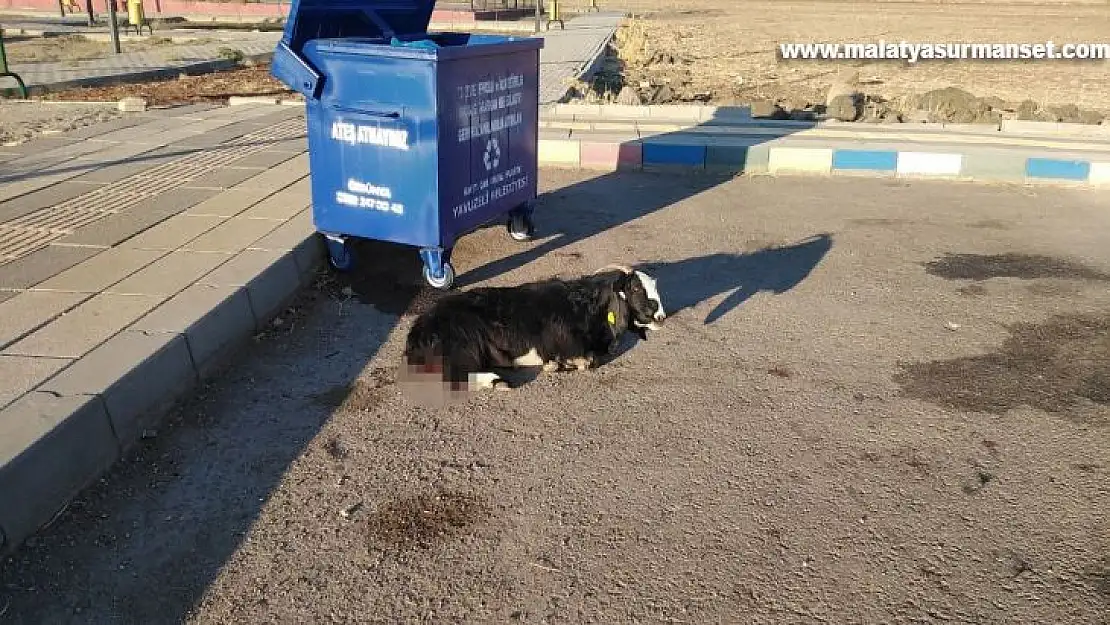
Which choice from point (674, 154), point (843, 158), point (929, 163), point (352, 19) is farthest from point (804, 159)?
point (352, 19)

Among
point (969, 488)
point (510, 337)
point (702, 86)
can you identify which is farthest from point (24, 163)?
point (702, 86)

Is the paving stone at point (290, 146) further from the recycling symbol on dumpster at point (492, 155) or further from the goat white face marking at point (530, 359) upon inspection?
the goat white face marking at point (530, 359)

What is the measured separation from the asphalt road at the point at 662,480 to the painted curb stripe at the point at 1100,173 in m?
3.27

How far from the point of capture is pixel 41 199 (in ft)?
23.2

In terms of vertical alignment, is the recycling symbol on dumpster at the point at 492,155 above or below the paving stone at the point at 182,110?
above

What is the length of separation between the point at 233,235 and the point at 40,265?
3.88 ft

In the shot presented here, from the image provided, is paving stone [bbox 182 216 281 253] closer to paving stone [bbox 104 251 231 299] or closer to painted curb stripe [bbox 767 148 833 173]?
paving stone [bbox 104 251 231 299]

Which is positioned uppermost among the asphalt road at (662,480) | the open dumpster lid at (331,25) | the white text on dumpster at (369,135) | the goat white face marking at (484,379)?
the open dumpster lid at (331,25)

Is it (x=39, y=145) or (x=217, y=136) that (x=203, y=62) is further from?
(x=39, y=145)

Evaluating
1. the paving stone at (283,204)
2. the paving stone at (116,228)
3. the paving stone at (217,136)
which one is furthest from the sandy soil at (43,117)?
the paving stone at (283,204)

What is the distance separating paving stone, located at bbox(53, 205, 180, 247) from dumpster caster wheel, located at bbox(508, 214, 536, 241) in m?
2.55

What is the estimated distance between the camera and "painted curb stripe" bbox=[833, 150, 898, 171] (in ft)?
30.5

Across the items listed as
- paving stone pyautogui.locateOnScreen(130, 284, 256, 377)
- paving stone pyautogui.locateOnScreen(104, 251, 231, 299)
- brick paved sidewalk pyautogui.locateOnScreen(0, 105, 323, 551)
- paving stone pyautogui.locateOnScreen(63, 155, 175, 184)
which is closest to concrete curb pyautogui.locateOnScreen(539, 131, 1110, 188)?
brick paved sidewalk pyautogui.locateOnScreen(0, 105, 323, 551)

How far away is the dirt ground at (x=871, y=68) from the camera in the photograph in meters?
13.6
